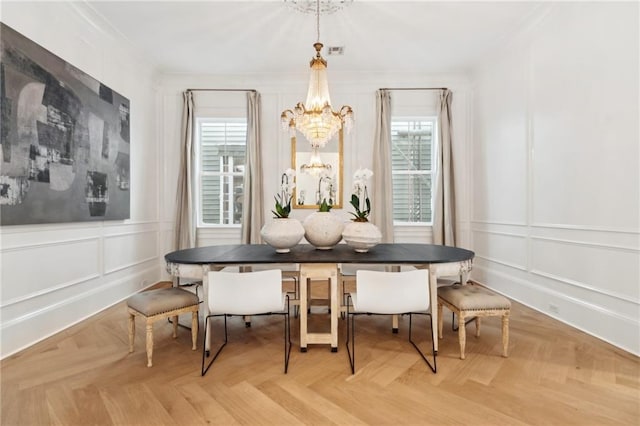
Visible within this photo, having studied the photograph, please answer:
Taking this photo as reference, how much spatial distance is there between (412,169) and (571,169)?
228cm

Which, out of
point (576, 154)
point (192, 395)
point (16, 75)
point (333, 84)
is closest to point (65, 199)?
point (16, 75)

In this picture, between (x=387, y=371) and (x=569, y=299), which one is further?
(x=569, y=299)

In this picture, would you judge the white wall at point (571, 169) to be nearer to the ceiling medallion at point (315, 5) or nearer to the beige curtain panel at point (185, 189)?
the ceiling medallion at point (315, 5)

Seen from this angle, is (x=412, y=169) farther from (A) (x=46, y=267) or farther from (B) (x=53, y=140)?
(A) (x=46, y=267)

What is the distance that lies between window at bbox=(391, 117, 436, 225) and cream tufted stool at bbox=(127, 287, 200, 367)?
3438 mm

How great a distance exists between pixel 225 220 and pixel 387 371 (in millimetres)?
3646

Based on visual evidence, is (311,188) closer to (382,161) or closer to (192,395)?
(382,161)

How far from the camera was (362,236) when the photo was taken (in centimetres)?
247

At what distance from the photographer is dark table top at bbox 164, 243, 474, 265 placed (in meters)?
2.24

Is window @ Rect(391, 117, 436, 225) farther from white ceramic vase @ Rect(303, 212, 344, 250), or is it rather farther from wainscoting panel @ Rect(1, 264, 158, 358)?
wainscoting panel @ Rect(1, 264, 158, 358)

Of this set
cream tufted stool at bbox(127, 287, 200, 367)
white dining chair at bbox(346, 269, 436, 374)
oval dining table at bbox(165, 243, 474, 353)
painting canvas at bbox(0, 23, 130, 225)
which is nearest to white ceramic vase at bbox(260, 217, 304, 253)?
oval dining table at bbox(165, 243, 474, 353)

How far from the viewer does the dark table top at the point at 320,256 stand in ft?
7.36

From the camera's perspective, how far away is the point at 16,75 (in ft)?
7.96

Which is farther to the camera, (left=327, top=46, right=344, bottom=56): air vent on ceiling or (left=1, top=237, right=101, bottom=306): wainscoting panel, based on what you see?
(left=327, top=46, right=344, bottom=56): air vent on ceiling
